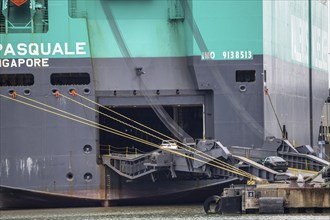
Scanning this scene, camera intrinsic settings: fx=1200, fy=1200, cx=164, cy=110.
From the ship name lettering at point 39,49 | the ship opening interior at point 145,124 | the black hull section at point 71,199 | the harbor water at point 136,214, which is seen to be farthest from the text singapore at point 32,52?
the harbor water at point 136,214

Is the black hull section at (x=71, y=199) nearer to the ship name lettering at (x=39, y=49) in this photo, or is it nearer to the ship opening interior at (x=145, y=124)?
the ship opening interior at (x=145, y=124)

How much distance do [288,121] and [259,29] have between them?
534cm

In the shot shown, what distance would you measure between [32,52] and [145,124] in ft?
20.6

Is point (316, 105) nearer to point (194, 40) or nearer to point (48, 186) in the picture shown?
point (194, 40)

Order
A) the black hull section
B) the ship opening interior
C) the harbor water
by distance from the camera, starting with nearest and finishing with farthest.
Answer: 1. the harbor water
2. the black hull section
3. the ship opening interior

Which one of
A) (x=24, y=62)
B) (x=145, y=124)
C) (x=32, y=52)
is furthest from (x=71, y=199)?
(x=145, y=124)

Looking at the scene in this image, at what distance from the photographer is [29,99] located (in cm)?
4175

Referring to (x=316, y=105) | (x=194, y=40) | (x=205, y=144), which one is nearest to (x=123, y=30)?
(x=194, y=40)

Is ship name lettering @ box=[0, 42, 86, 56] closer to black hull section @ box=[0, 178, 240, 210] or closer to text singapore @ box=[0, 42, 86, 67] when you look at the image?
text singapore @ box=[0, 42, 86, 67]

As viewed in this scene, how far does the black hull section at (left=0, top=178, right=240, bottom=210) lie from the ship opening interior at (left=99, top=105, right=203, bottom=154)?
2.35 meters

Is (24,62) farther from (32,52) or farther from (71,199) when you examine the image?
(71,199)

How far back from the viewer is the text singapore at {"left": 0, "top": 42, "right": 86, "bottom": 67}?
4172 centimetres

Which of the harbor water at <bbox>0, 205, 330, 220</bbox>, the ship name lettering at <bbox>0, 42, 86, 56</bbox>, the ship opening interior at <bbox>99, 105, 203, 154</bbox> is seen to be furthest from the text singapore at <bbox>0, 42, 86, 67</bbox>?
the harbor water at <bbox>0, 205, 330, 220</bbox>

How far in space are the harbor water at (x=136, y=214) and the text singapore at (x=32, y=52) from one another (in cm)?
511
